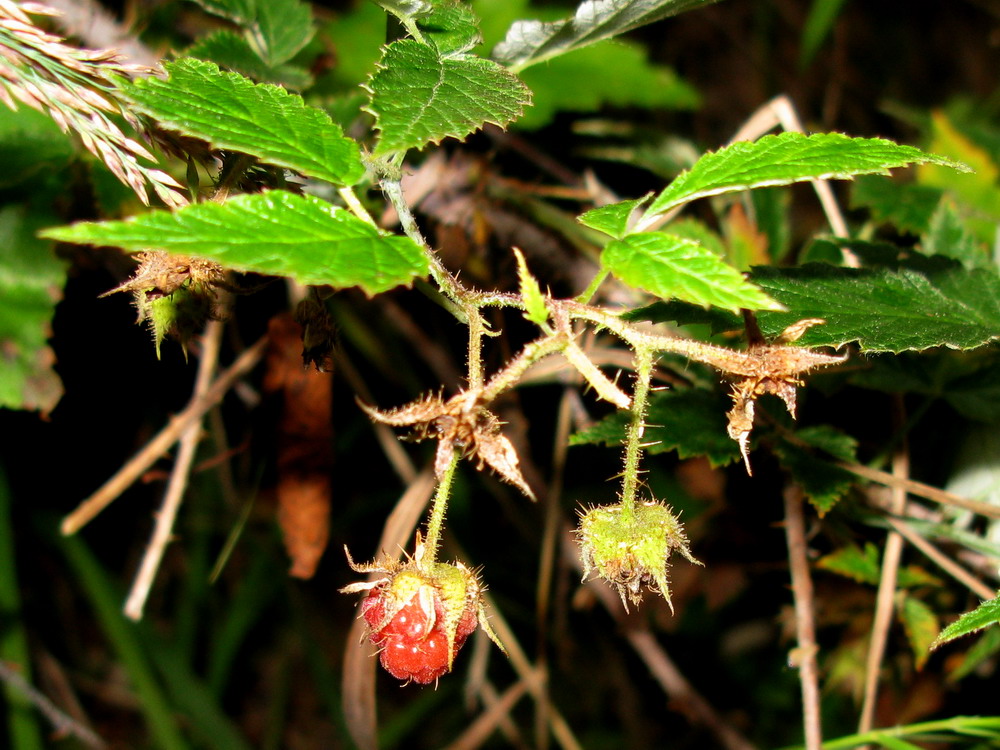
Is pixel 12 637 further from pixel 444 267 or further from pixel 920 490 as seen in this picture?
pixel 920 490

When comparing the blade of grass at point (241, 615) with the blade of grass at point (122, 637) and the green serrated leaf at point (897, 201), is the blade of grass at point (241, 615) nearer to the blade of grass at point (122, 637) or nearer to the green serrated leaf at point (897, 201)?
the blade of grass at point (122, 637)

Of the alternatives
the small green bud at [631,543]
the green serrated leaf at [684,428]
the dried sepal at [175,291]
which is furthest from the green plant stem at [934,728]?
the dried sepal at [175,291]

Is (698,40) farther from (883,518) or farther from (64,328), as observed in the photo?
(64,328)

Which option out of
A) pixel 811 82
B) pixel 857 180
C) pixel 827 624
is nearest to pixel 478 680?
pixel 827 624

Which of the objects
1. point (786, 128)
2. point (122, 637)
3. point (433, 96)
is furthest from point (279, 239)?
point (122, 637)

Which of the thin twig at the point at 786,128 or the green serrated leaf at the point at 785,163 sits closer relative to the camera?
the green serrated leaf at the point at 785,163

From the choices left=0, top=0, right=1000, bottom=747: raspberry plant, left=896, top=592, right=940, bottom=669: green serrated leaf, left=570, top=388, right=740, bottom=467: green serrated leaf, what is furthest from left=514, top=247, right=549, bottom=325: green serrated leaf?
left=896, top=592, right=940, bottom=669: green serrated leaf
